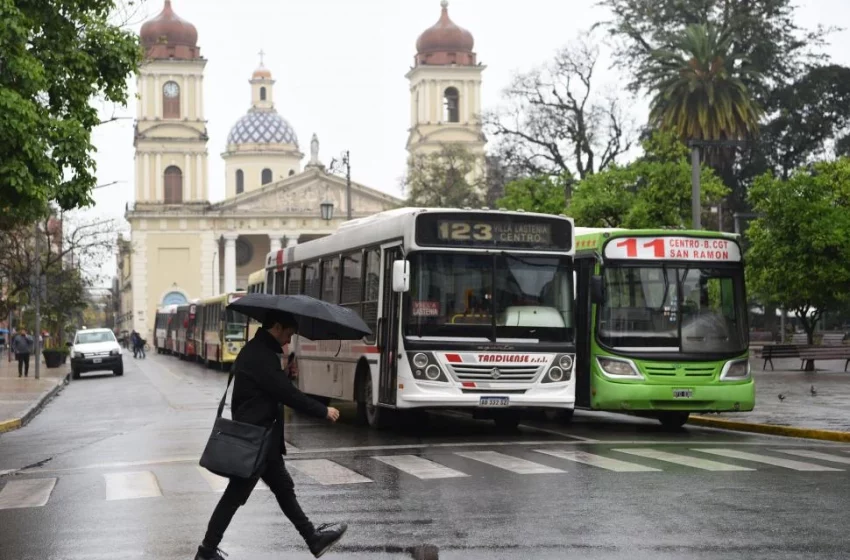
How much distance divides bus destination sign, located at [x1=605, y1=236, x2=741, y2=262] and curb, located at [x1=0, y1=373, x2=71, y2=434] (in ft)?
33.3

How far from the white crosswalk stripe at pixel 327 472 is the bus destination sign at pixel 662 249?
6.11 meters

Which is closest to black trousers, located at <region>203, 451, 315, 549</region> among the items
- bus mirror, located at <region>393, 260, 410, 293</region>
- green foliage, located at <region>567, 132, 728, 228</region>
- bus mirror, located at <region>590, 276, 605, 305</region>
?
bus mirror, located at <region>393, 260, 410, 293</region>

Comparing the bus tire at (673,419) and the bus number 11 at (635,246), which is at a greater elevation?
the bus number 11 at (635,246)

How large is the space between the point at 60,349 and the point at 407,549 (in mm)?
49932

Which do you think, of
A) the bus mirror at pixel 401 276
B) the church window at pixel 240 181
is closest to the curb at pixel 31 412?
the bus mirror at pixel 401 276

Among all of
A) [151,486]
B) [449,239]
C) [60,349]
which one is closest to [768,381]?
[449,239]

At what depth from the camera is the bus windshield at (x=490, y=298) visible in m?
18.1

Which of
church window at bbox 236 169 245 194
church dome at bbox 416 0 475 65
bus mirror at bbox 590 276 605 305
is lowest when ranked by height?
bus mirror at bbox 590 276 605 305

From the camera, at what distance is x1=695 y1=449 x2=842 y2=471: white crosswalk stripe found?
14.0 metres

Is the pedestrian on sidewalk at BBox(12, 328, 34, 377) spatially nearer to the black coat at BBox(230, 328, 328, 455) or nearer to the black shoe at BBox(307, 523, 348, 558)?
the black coat at BBox(230, 328, 328, 455)

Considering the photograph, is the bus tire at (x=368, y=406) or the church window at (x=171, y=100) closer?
the bus tire at (x=368, y=406)

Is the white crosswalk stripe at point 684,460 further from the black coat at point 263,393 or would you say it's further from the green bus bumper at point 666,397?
the black coat at point 263,393

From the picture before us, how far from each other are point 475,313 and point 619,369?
244 cm

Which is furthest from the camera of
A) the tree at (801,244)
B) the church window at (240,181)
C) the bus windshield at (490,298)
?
the church window at (240,181)
